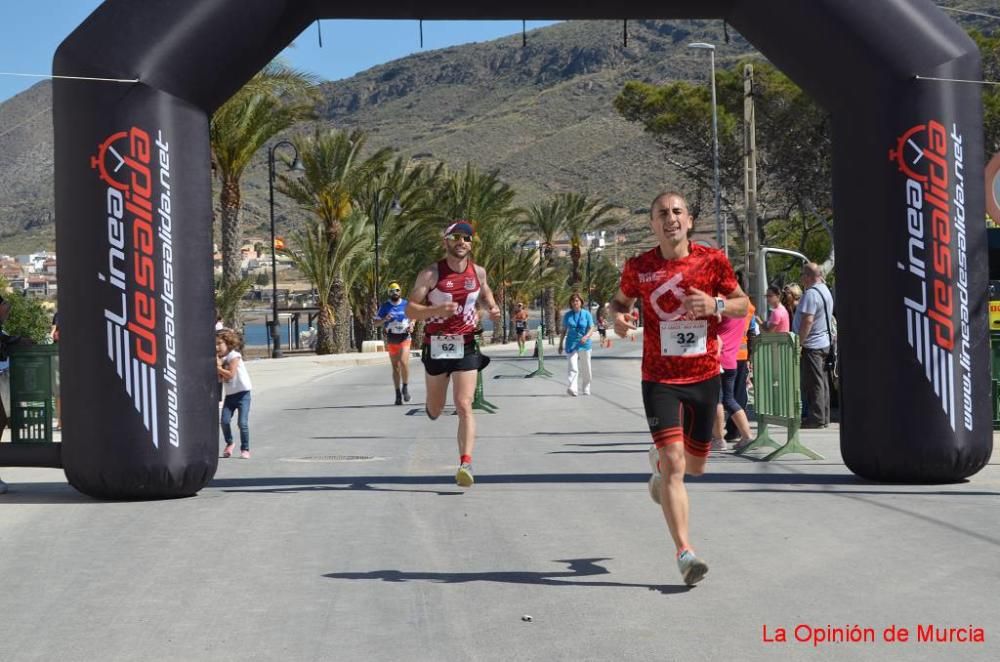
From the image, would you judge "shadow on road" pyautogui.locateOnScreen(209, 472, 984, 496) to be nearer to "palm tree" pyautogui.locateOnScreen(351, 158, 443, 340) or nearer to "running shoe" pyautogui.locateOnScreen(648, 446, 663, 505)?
"running shoe" pyautogui.locateOnScreen(648, 446, 663, 505)

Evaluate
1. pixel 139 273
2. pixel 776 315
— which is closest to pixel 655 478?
pixel 139 273

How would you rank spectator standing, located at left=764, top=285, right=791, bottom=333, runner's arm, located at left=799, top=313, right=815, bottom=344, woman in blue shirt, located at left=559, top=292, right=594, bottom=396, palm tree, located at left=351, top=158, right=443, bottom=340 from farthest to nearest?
1. palm tree, located at left=351, top=158, right=443, bottom=340
2. woman in blue shirt, located at left=559, top=292, right=594, bottom=396
3. spectator standing, located at left=764, top=285, right=791, bottom=333
4. runner's arm, located at left=799, top=313, right=815, bottom=344

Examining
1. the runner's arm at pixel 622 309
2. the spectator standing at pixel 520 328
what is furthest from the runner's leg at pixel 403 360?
the spectator standing at pixel 520 328

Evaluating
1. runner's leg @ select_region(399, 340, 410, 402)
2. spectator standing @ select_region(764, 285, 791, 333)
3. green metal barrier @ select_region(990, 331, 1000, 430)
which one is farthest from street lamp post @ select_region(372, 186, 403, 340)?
green metal barrier @ select_region(990, 331, 1000, 430)

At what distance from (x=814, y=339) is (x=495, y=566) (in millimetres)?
8173

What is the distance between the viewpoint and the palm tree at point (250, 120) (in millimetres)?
35000

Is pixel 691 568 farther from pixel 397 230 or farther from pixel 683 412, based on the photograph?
pixel 397 230

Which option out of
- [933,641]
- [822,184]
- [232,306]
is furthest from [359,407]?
[822,184]

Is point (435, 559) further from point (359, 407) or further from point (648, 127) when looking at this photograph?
point (648, 127)

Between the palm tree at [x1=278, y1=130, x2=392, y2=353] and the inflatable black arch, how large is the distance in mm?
37391

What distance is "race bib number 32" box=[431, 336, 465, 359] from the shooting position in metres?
9.93

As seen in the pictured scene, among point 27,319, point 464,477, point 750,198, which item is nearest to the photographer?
point 464,477

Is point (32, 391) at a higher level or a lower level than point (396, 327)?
lower

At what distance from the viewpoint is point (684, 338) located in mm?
6672
